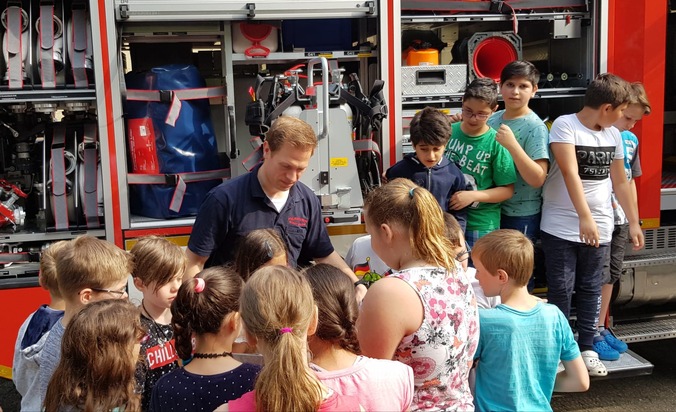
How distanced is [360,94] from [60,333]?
7.26 ft

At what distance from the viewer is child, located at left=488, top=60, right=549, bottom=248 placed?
3.74 m

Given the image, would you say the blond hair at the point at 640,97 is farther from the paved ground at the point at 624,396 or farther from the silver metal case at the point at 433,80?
the paved ground at the point at 624,396

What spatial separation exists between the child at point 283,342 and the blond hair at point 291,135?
3.60 feet

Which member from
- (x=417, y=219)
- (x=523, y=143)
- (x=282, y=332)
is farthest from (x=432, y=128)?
(x=282, y=332)

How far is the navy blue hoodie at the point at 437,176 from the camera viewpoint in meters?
3.71

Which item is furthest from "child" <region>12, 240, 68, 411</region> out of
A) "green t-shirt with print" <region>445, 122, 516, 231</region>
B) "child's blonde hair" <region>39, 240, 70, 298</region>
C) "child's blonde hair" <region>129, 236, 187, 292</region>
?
"green t-shirt with print" <region>445, 122, 516, 231</region>

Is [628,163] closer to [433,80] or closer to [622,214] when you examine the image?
[622,214]

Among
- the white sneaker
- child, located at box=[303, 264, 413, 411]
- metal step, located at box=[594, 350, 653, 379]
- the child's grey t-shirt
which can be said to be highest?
child, located at box=[303, 264, 413, 411]

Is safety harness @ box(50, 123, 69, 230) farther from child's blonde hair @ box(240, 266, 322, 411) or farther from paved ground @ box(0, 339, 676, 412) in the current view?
child's blonde hair @ box(240, 266, 322, 411)

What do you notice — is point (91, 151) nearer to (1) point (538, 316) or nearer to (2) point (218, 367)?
(2) point (218, 367)

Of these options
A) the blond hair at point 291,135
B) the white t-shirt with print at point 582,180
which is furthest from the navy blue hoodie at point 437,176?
the blond hair at point 291,135

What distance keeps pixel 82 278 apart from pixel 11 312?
1.61 meters

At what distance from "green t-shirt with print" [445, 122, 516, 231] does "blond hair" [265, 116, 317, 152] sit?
127cm

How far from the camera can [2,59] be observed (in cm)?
393
